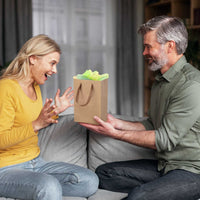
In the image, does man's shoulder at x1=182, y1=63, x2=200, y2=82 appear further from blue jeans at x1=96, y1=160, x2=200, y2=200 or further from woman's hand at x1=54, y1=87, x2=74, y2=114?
woman's hand at x1=54, y1=87, x2=74, y2=114

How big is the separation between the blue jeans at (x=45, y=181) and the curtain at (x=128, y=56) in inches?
107

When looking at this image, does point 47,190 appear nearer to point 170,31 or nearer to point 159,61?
point 159,61

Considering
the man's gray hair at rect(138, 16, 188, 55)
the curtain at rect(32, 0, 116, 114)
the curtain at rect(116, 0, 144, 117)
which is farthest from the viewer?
the curtain at rect(116, 0, 144, 117)

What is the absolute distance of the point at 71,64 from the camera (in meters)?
4.24

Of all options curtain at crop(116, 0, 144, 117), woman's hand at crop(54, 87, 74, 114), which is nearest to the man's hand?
woman's hand at crop(54, 87, 74, 114)

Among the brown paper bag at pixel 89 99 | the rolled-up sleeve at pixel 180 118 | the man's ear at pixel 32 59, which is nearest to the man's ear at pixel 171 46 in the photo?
the rolled-up sleeve at pixel 180 118

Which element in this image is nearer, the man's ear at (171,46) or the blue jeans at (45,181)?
the blue jeans at (45,181)

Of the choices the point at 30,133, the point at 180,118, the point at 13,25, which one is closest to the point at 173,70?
the point at 180,118

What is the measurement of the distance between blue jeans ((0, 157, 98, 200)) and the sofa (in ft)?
0.43

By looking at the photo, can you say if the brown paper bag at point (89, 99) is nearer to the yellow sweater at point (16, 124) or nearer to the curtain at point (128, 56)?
the yellow sweater at point (16, 124)

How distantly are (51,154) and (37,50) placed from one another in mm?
687

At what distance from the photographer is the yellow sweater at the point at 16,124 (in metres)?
1.70

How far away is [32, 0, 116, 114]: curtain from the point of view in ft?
13.1

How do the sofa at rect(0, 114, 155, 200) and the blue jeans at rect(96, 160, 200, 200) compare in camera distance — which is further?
the sofa at rect(0, 114, 155, 200)
